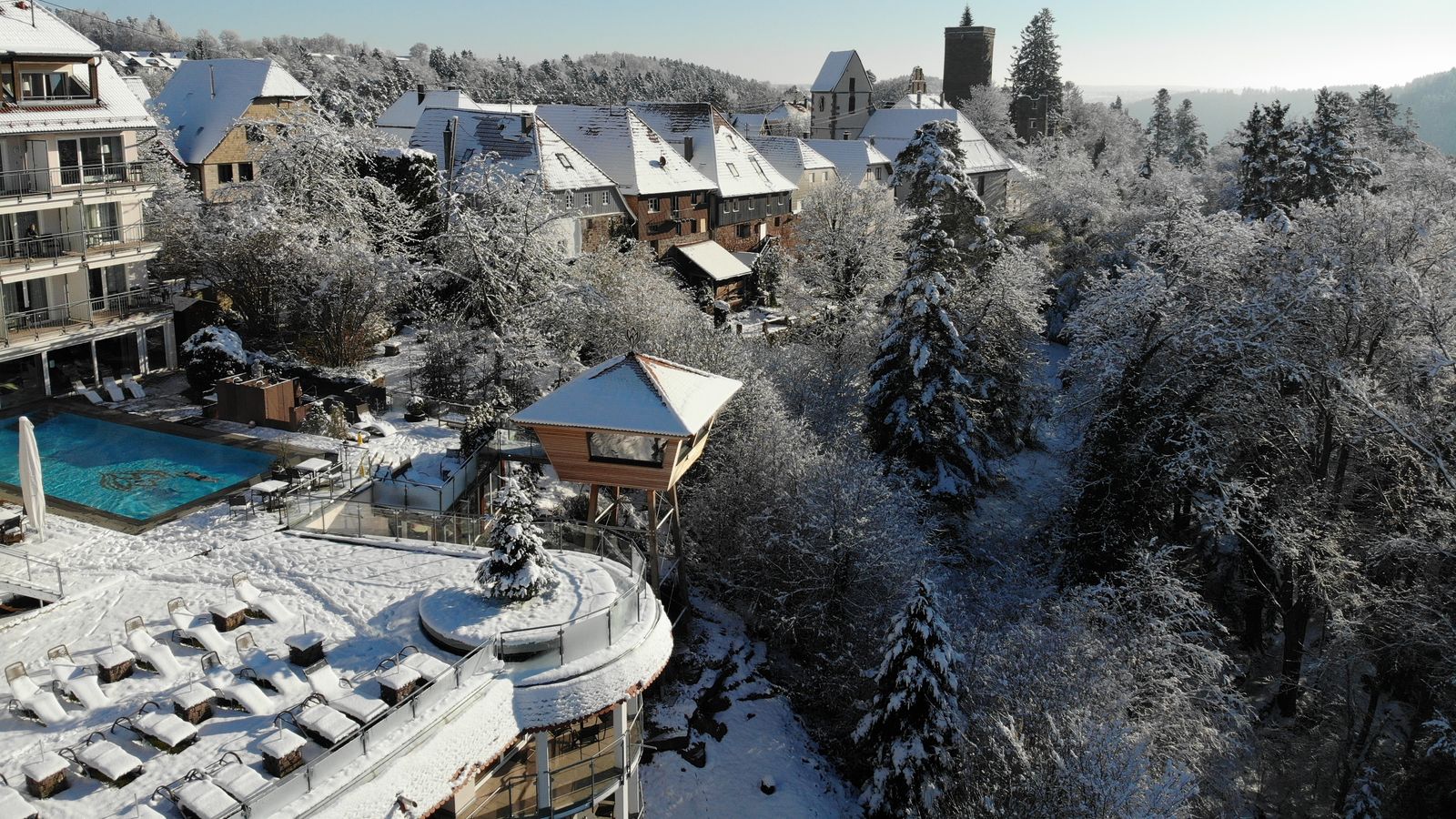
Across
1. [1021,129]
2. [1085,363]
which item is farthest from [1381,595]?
[1021,129]

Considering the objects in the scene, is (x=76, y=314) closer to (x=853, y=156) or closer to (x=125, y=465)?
(x=125, y=465)

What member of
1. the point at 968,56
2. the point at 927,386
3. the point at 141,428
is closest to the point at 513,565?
the point at 141,428

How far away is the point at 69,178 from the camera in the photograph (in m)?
27.8

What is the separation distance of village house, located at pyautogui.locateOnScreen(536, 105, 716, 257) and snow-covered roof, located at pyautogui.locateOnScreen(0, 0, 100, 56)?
82.0 ft

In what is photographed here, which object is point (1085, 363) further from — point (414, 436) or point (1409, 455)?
point (414, 436)

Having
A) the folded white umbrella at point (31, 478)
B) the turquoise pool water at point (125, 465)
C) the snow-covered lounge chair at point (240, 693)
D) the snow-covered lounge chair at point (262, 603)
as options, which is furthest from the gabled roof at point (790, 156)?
the snow-covered lounge chair at point (240, 693)

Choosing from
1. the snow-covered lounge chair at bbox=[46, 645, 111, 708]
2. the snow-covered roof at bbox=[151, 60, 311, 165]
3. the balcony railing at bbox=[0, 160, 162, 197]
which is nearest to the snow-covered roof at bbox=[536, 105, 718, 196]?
the snow-covered roof at bbox=[151, 60, 311, 165]

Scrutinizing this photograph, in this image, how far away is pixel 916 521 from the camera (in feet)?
101

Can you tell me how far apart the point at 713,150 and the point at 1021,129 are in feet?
185

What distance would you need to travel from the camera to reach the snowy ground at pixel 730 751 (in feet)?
72.4

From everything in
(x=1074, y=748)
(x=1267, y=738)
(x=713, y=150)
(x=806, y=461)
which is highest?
(x=713, y=150)

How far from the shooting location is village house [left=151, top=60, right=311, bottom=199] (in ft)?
161

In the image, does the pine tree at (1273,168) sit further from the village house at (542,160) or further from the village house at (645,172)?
the village house at (542,160)

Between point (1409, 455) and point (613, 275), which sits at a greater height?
point (613, 275)
